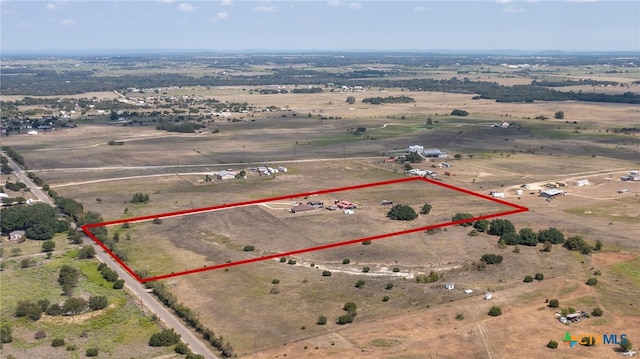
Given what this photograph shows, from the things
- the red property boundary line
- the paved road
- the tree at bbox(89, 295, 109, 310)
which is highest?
the tree at bbox(89, 295, 109, 310)

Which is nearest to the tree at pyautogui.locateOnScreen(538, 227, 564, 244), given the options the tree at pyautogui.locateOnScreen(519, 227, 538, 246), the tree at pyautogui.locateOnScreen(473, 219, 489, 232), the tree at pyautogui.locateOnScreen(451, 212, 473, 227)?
the tree at pyautogui.locateOnScreen(519, 227, 538, 246)

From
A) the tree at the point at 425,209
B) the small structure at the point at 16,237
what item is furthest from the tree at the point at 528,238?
the small structure at the point at 16,237

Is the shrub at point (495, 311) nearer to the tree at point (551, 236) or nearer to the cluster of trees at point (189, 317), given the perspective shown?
the cluster of trees at point (189, 317)

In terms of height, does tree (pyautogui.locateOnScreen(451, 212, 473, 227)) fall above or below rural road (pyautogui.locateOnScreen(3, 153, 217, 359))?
above

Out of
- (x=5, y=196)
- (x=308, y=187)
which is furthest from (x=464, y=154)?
(x=5, y=196)

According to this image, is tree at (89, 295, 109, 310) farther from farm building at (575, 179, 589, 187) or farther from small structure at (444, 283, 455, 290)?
farm building at (575, 179, 589, 187)

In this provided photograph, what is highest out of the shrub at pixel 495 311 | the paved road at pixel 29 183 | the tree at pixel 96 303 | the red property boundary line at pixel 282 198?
the shrub at pixel 495 311
